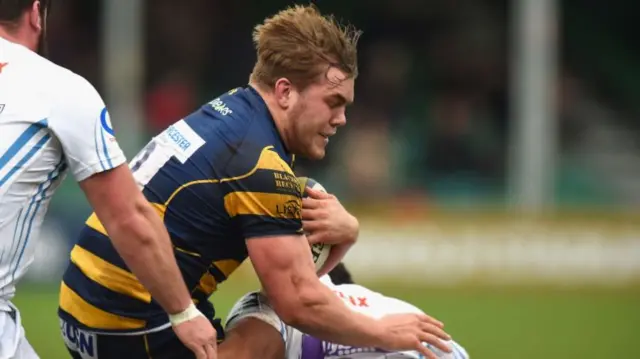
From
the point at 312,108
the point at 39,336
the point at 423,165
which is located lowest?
the point at 39,336

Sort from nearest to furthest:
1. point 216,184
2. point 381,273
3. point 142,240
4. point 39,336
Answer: point 142,240 < point 216,184 < point 39,336 < point 381,273

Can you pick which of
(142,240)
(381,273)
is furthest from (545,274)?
(142,240)

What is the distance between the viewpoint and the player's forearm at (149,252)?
14.4 ft

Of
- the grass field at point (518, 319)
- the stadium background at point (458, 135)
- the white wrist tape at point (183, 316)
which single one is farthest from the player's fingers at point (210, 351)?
the stadium background at point (458, 135)

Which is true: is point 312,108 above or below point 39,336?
above

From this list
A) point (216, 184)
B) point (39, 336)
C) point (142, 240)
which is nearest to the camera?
point (142, 240)

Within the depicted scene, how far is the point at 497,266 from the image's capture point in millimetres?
14039

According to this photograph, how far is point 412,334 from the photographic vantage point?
525cm

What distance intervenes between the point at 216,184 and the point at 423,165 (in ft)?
35.7

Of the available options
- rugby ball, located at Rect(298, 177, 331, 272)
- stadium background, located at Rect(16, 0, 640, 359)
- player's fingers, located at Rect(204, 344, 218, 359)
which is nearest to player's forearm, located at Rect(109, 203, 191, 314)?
player's fingers, located at Rect(204, 344, 218, 359)

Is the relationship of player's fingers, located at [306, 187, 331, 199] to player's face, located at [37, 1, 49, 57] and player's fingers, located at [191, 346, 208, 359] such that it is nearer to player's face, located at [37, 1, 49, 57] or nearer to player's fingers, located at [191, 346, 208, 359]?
player's fingers, located at [191, 346, 208, 359]

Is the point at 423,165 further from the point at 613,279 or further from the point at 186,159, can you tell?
the point at 186,159

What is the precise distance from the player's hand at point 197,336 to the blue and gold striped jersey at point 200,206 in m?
0.50

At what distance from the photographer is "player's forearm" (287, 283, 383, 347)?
16.1 ft
